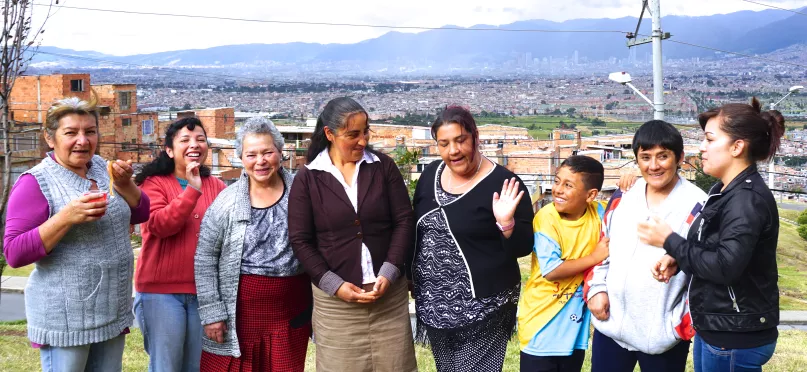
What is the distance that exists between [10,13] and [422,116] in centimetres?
3637

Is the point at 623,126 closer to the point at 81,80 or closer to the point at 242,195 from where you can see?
the point at 81,80

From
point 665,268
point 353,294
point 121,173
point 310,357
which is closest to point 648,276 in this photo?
point 665,268

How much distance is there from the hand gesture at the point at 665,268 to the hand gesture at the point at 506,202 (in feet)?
2.11

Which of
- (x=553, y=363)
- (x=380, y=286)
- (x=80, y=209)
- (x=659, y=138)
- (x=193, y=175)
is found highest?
(x=659, y=138)

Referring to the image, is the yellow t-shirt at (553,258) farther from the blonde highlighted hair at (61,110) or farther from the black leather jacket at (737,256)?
the blonde highlighted hair at (61,110)

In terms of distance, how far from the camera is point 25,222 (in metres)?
3.24

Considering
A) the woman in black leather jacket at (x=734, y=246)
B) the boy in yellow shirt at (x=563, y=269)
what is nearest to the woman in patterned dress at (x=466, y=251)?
the boy in yellow shirt at (x=563, y=269)

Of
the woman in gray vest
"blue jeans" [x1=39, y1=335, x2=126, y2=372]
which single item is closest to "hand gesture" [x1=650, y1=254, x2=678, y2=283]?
the woman in gray vest

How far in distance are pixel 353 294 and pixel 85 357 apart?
124 centimetres

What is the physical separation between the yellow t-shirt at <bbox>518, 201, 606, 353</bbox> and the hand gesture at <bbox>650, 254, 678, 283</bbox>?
1.40 feet

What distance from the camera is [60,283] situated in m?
3.29

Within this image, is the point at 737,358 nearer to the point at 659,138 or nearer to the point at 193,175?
the point at 659,138

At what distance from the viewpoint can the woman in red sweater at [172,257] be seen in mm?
3750

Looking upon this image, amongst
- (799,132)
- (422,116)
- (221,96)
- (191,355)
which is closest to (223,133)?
(422,116)
